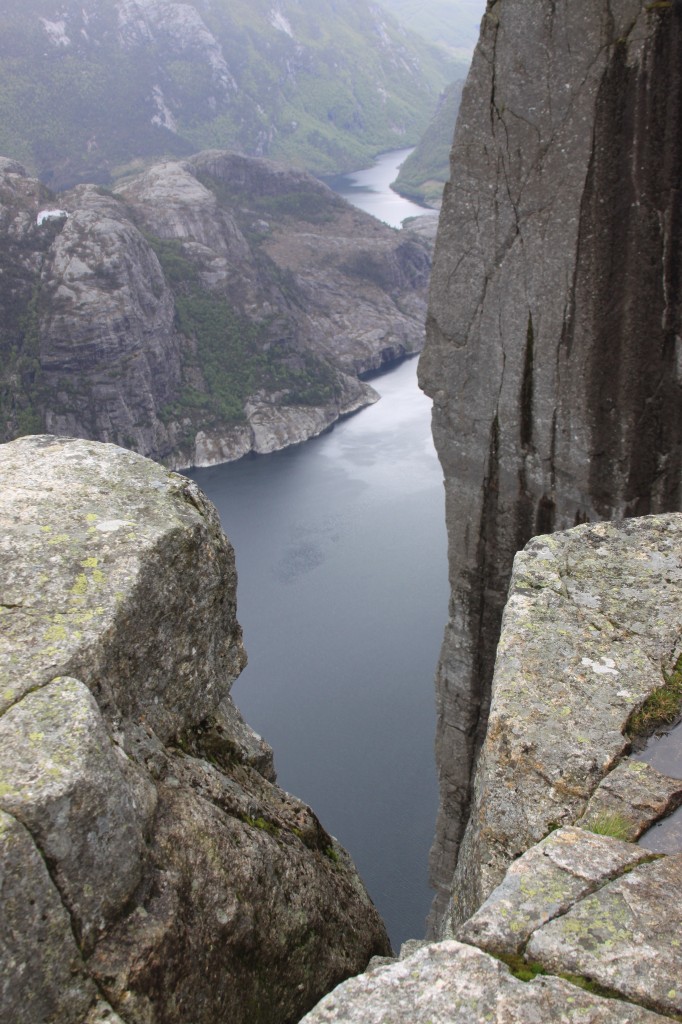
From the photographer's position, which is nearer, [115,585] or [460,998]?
[460,998]

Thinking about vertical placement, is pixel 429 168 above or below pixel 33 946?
above

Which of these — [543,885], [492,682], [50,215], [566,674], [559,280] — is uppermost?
[559,280]

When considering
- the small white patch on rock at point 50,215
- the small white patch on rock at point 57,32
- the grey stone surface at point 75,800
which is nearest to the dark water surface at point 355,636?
the grey stone surface at point 75,800

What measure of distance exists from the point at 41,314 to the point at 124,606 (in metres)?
79.2

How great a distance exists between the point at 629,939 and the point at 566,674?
2.30 meters

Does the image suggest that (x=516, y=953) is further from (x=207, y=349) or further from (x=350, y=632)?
(x=207, y=349)

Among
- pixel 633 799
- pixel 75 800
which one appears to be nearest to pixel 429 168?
pixel 633 799

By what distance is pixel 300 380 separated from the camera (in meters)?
92.1

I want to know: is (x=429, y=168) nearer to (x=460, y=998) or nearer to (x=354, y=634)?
(x=354, y=634)

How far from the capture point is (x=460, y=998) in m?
4.29

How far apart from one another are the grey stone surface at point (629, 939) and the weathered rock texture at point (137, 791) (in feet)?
8.47

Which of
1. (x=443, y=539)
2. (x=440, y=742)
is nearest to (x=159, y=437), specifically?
(x=443, y=539)

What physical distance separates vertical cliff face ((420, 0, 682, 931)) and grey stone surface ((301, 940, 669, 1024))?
971 cm

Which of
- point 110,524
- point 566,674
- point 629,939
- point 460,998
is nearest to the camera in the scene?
point 460,998
